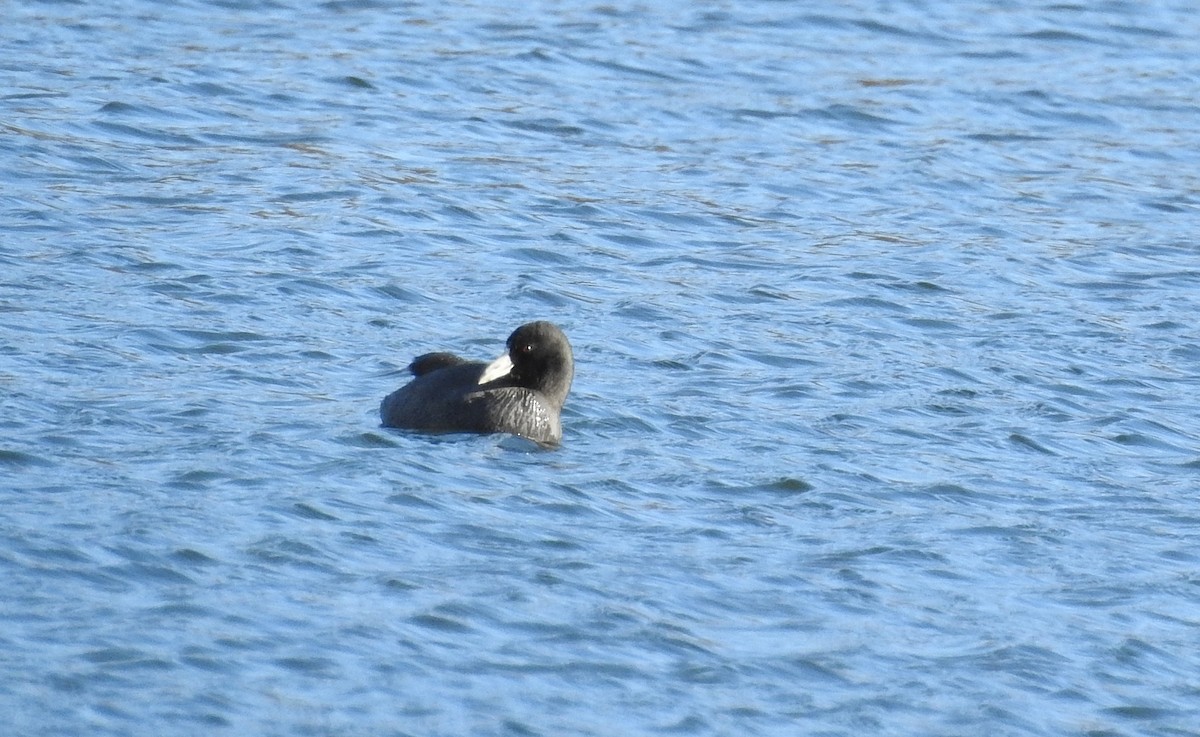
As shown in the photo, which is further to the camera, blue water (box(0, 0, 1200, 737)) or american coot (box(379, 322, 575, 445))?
american coot (box(379, 322, 575, 445))

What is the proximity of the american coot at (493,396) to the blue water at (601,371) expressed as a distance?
15 cm

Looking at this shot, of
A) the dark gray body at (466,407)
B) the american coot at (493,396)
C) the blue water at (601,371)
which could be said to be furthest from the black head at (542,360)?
the blue water at (601,371)

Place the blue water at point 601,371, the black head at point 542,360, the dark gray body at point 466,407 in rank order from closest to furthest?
the blue water at point 601,371
the dark gray body at point 466,407
the black head at point 542,360

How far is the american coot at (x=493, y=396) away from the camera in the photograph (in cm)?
970

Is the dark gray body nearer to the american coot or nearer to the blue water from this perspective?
the american coot

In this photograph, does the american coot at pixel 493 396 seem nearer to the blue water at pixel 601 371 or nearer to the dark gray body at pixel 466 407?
the dark gray body at pixel 466 407

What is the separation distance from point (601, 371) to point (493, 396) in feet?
4.90

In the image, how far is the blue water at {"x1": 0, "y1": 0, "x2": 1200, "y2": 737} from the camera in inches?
284

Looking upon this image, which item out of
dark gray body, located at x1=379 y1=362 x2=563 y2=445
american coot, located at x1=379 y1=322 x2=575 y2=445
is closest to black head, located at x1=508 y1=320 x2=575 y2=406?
american coot, located at x1=379 y1=322 x2=575 y2=445

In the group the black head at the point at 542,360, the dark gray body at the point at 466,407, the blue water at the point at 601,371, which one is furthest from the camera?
the black head at the point at 542,360

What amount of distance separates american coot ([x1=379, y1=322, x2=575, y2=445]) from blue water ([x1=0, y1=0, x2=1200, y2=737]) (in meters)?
0.15

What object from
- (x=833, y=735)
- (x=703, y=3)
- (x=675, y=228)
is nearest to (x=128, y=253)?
(x=675, y=228)

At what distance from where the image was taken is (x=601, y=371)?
1121 centimetres

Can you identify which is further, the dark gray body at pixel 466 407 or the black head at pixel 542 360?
the black head at pixel 542 360
